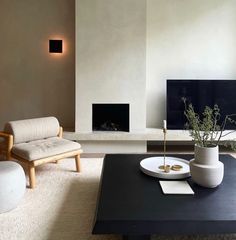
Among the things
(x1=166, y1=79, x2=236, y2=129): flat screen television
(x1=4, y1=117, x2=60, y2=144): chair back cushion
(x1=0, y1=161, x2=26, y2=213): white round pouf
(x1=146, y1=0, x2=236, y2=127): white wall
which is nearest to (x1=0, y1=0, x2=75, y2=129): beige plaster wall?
(x1=4, y1=117, x2=60, y2=144): chair back cushion

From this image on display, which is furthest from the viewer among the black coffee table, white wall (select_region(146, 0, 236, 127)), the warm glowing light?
the warm glowing light

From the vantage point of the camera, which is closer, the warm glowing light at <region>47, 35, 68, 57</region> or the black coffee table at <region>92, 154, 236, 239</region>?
the black coffee table at <region>92, 154, 236, 239</region>

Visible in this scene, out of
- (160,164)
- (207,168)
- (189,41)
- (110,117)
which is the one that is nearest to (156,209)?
(207,168)

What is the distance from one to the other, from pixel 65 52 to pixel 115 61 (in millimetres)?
1036

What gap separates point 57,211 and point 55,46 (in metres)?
3.16

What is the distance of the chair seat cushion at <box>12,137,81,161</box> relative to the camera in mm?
3012

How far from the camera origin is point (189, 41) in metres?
4.72

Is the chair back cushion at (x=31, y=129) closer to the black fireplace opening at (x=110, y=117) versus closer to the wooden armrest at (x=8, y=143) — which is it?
the wooden armrest at (x=8, y=143)

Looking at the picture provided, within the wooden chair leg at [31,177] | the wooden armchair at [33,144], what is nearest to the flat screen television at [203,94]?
the wooden armchair at [33,144]

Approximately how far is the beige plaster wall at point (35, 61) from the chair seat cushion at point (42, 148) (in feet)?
4.95

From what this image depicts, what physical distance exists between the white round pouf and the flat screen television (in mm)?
2824

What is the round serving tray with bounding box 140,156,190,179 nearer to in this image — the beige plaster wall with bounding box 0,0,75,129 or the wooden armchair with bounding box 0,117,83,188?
the wooden armchair with bounding box 0,117,83,188

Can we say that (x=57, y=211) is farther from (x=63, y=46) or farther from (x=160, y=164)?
(x=63, y=46)

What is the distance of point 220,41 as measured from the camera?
4.71 m
